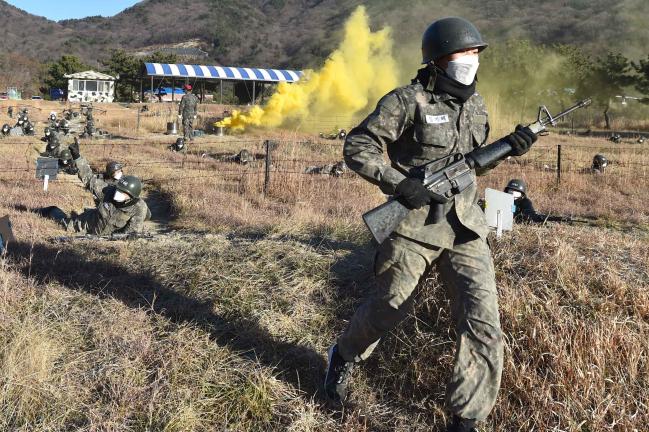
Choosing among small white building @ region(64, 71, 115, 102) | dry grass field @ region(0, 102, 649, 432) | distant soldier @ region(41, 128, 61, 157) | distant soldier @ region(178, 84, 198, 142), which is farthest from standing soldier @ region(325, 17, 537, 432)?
small white building @ region(64, 71, 115, 102)

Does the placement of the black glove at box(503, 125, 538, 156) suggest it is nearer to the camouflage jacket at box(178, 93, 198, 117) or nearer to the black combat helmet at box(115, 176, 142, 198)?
the black combat helmet at box(115, 176, 142, 198)

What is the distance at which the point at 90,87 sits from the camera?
166ft

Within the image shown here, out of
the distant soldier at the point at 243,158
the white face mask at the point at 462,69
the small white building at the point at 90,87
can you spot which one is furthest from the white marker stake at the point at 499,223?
the small white building at the point at 90,87

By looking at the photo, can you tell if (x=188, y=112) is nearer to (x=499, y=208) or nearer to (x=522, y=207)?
(x=522, y=207)

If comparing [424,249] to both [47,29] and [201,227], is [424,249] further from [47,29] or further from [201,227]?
[47,29]

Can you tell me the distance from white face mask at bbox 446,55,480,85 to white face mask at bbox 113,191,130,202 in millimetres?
5168

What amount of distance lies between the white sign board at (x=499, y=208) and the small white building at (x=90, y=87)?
166ft

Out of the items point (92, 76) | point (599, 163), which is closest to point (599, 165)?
point (599, 163)

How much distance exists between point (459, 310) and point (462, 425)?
52 centimetres

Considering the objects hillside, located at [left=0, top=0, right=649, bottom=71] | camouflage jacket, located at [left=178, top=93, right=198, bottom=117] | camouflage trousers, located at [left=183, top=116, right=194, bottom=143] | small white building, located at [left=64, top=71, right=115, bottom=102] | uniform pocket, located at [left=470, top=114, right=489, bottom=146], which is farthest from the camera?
hillside, located at [left=0, top=0, right=649, bottom=71]

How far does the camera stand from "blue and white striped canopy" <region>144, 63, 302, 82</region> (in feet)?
133

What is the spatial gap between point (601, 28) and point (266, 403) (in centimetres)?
9720

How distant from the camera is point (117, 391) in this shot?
3.10m

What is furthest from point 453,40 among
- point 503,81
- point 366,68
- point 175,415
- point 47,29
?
point 47,29
